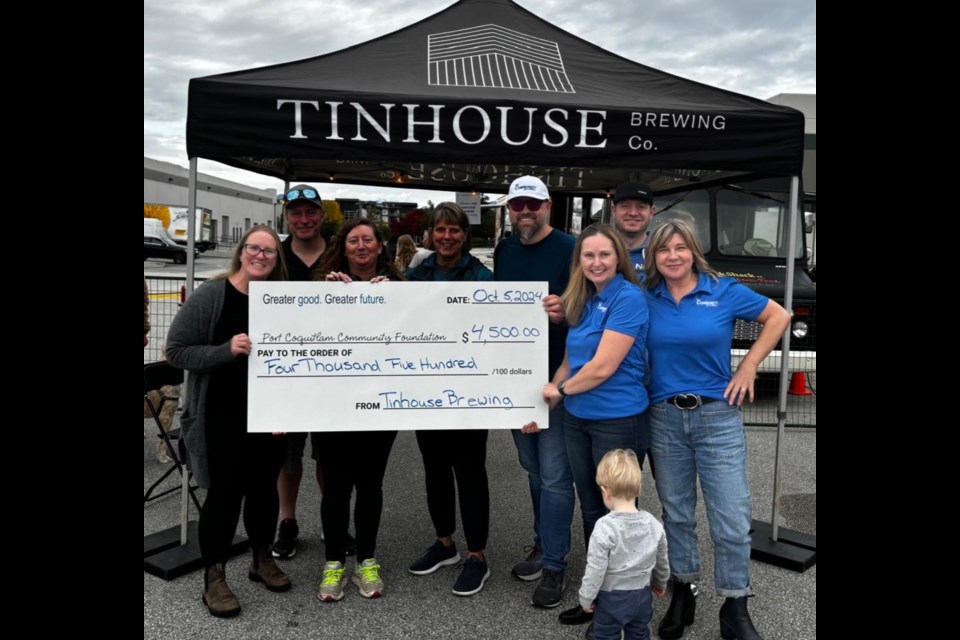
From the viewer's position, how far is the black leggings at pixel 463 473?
3.50m

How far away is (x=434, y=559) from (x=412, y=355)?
3.92ft

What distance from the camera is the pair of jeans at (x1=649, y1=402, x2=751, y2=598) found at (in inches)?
115

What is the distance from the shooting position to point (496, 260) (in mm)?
3627

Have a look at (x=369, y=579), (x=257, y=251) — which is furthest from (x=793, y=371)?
(x=257, y=251)

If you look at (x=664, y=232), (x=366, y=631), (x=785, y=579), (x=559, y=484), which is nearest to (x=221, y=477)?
(x=366, y=631)

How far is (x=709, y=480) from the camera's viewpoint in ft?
9.72

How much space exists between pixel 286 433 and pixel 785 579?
2.83m

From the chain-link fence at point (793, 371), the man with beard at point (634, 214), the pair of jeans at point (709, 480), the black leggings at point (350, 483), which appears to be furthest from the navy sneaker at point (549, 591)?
the chain-link fence at point (793, 371)

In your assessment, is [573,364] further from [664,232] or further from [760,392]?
[760,392]

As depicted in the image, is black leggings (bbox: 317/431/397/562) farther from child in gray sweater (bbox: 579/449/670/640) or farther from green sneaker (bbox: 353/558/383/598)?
child in gray sweater (bbox: 579/449/670/640)

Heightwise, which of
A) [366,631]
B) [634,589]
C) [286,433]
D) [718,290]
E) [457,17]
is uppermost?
[457,17]

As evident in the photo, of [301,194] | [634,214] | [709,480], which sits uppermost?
[301,194]

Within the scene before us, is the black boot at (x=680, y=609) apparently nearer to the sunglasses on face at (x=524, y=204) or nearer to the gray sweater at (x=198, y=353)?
the sunglasses on face at (x=524, y=204)

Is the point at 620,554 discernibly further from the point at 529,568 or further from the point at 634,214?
the point at 634,214
